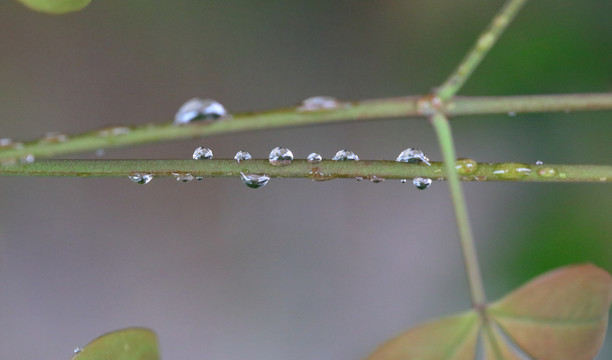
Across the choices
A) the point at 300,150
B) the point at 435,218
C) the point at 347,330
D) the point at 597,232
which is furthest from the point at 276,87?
the point at 597,232

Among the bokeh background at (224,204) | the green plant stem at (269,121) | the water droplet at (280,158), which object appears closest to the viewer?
the green plant stem at (269,121)

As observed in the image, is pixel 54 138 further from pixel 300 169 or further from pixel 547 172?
pixel 547 172

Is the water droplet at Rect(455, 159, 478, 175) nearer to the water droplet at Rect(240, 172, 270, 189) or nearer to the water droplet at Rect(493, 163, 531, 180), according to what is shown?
the water droplet at Rect(493, 163, 531, 180)

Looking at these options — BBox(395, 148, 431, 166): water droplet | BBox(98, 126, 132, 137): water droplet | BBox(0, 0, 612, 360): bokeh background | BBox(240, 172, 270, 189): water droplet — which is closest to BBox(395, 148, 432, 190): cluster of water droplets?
BBox(395, 148, 431, 166): water droplet

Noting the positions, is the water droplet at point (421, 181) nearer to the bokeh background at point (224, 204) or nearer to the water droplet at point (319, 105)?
the water droplet at point (319, 105)

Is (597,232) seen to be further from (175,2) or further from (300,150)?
(175,2)

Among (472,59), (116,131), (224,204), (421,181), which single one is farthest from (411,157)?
(224,204)

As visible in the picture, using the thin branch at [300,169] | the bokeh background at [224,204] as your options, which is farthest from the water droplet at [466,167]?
the bokeh background at [224,204]
